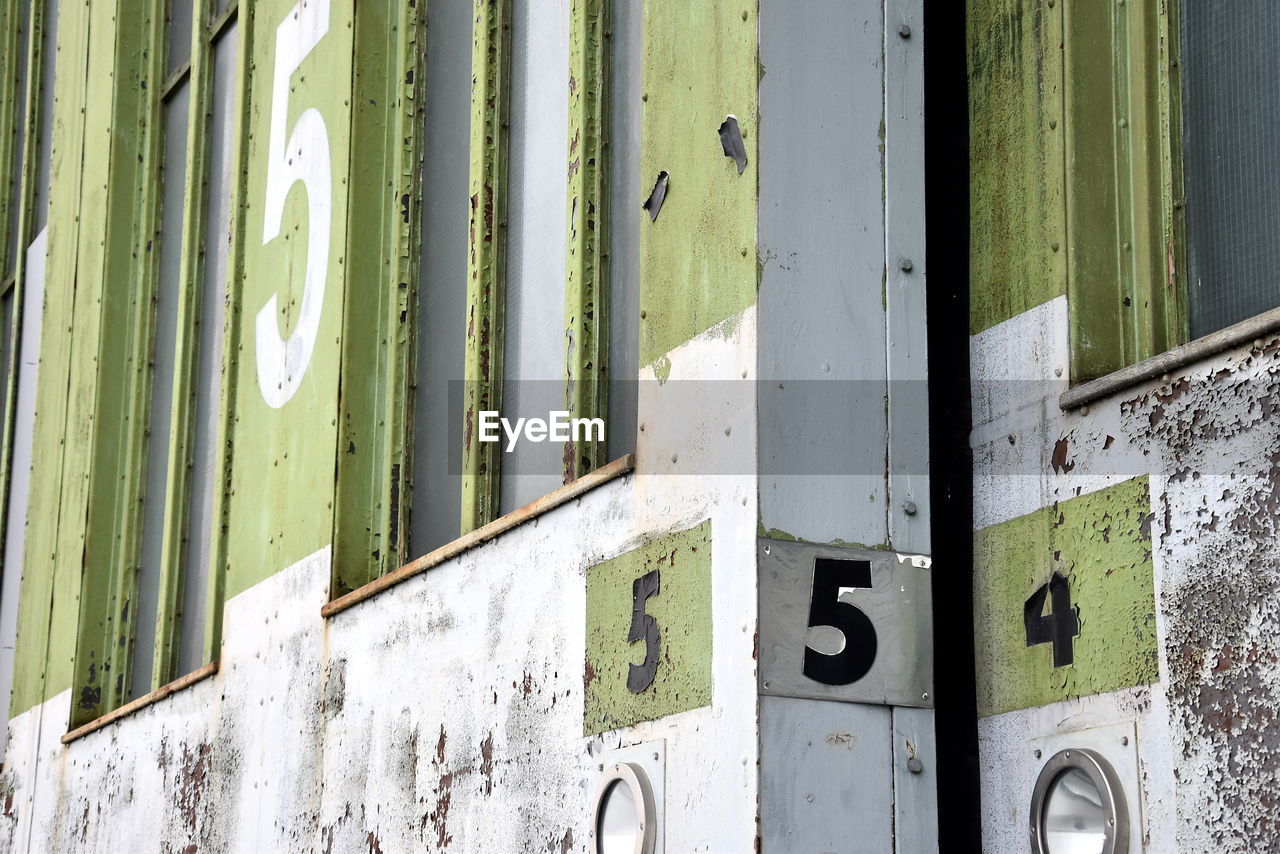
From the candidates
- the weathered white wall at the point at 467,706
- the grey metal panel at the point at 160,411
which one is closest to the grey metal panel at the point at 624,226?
the weathered white wall at the point at 467,706

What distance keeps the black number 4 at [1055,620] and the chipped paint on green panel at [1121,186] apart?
0.41 meters

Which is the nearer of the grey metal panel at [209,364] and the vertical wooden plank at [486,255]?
the vertical wooden plank at [486,255]

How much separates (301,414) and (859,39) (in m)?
2.85

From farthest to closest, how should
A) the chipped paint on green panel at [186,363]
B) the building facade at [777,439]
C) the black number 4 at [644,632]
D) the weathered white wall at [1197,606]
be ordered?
the chipped paint on green panel at [186,363] → the black number 4 at [644,632] → the building facade at [777,439] → the weathered white wall at [1197,606]

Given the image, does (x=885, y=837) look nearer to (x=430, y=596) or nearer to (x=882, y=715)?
(x=882, y=715)

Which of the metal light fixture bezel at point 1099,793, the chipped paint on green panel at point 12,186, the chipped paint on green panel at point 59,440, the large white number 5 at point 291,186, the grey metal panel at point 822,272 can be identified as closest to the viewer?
the metal light fixture bezel at point 1099,793

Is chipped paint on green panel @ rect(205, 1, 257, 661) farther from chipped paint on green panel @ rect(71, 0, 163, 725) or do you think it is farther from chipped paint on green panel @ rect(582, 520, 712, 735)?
chipped paint on green panel @ rect(582, 520, 712, 735)

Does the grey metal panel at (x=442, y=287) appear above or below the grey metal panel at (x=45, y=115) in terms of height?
below

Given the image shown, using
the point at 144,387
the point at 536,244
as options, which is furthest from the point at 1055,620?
the point at 144,387

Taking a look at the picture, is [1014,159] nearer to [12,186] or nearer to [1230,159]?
[1230,159]

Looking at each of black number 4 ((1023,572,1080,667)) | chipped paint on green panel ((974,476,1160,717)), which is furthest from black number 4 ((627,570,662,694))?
black number 4 ((1023,572,1080,667))

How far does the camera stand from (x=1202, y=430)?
8.63 ft

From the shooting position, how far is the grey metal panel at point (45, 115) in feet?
32.4

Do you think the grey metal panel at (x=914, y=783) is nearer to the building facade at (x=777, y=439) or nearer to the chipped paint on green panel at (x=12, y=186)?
the building facade at (x=777, y=439)
